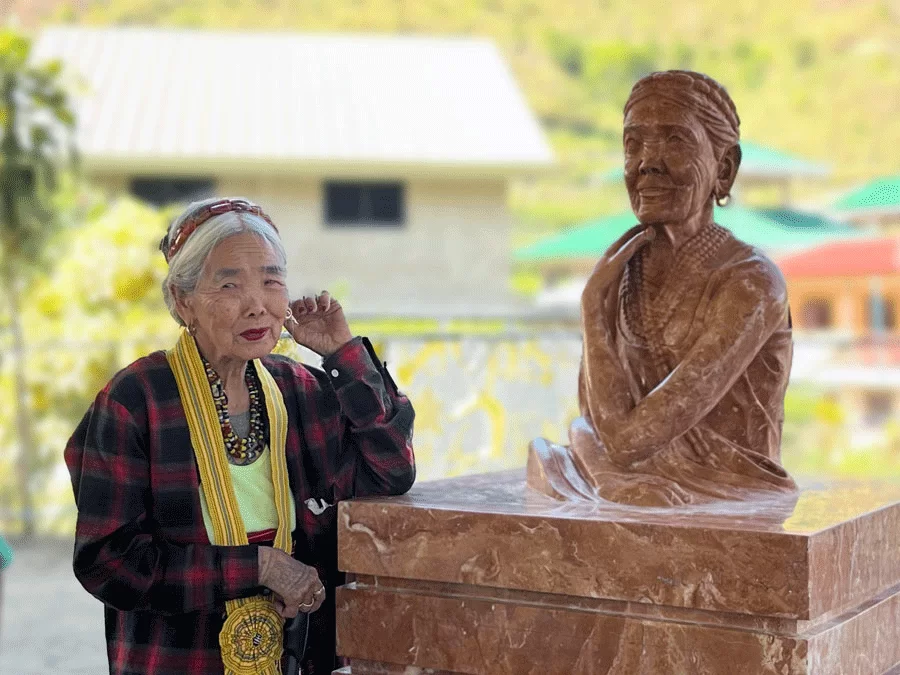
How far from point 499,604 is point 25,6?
1890 centimetres

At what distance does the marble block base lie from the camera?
1948 mm

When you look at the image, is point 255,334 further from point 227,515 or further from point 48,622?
point 48,622

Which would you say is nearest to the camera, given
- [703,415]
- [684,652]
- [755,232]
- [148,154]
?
[684,652]

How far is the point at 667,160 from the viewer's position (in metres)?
2.45

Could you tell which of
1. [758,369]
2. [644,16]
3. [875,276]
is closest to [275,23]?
[644,16]

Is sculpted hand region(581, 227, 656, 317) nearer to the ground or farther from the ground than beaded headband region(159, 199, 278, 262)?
nearer to the ground

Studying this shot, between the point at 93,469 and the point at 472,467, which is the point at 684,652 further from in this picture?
the point at 472,467

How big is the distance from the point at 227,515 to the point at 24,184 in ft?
17.7

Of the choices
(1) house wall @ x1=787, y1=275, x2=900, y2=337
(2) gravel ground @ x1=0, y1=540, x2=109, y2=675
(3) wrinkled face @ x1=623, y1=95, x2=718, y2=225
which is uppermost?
(1) house wall @ x1=787, y1=275, x2=900, y2=337

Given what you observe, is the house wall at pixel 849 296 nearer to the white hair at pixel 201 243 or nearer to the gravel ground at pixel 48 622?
the gravel ground at pixel 48 622

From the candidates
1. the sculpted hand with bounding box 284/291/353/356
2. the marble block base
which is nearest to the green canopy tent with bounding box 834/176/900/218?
the marble block base

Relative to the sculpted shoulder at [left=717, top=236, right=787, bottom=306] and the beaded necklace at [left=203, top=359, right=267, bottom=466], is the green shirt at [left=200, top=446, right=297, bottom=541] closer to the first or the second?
the beaded necklace at [left=203, top=359, right=267, bottom=466]

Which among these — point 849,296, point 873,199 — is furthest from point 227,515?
point 849,296

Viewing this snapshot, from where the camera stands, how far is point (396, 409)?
7.57 feet
